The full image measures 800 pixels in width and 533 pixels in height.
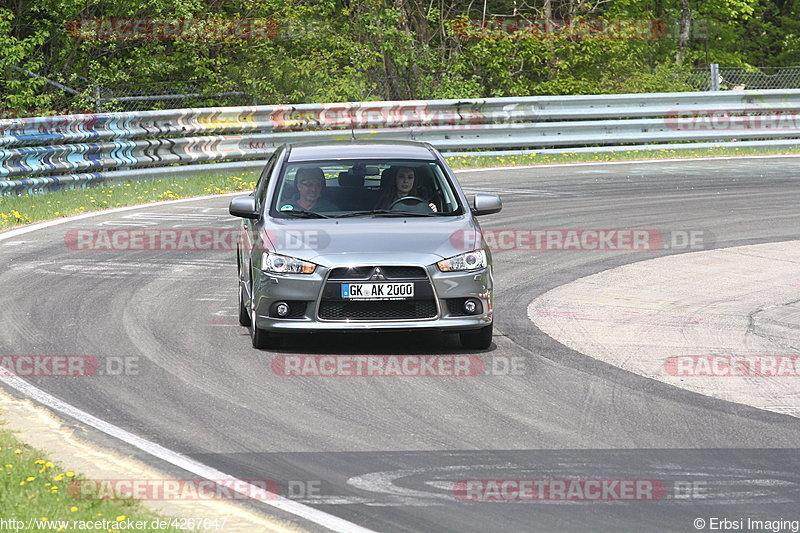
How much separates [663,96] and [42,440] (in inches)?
793

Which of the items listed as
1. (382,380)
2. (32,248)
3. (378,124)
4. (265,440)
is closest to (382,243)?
(382,380)

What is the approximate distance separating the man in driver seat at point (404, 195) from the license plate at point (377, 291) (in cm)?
114

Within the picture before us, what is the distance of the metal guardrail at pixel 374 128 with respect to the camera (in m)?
19.8

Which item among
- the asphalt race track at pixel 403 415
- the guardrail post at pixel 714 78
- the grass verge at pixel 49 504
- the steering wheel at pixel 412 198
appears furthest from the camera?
the guardrail post at pixel 714 78

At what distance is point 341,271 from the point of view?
953 cm

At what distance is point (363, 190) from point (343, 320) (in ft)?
4.96

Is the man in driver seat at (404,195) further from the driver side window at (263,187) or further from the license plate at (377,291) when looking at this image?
the license plate at (377,291)

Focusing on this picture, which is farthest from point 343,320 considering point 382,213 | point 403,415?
point 403,415

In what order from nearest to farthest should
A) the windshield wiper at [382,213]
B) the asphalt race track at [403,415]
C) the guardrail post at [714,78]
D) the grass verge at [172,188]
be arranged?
the asphalt race track at [403,415], the windshield wiper at [382,213], the grass verge at [172,188], the guardrail post at [714,78]

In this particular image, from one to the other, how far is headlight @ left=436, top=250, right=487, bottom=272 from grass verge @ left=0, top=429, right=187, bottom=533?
3.68m

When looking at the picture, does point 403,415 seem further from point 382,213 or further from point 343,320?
point 382,213

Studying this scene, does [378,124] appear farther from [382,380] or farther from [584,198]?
[382,380]

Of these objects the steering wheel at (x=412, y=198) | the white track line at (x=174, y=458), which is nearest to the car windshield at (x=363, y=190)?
the steering wheel at (x=412, y=198)

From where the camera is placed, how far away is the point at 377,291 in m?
9.49
